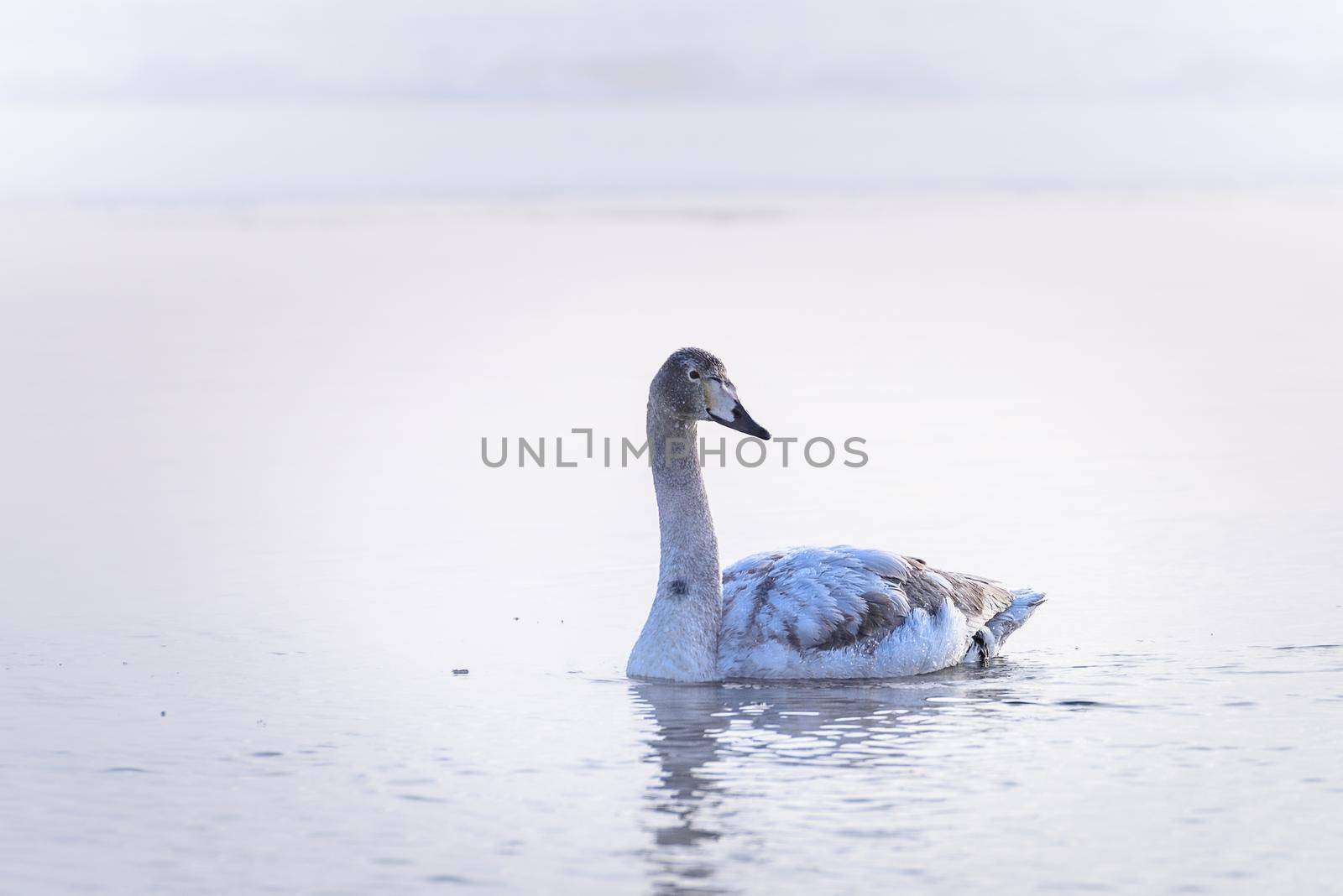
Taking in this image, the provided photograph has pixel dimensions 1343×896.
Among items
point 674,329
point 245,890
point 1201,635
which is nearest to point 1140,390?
point 674,329

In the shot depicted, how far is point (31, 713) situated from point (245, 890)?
3.26 m

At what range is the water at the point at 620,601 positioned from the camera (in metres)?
8.72

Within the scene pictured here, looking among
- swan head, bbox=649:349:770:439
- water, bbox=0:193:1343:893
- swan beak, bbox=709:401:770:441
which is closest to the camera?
water, bbox=0:193:1343:893

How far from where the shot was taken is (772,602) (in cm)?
1223

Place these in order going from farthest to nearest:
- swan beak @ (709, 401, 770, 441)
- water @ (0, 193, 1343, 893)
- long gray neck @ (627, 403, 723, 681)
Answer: swan beak @ (709, 401, 770, 441) < long gray neck @ (627, 403, 723, 681) < water @ (0, 193, 1343, 893)

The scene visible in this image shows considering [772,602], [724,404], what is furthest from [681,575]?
[724,404]

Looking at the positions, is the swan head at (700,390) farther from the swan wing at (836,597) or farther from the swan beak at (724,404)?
the swan wing at (836,597)

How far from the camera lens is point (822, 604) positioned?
1205 centimetres

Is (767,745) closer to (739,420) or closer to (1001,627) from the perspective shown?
(739,420)

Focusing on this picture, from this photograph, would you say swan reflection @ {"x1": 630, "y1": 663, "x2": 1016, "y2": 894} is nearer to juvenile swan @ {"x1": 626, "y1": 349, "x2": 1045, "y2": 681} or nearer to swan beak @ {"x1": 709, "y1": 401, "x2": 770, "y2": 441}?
juvenile swan @ {"x1": 626, "y1": 349, "x2": 1045, "y2": 681}

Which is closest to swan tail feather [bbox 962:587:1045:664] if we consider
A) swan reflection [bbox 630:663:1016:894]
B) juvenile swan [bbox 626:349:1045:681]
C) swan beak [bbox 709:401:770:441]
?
juvenile swan [bbox 626:349:1045:681]

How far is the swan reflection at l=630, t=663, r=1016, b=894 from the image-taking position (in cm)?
875

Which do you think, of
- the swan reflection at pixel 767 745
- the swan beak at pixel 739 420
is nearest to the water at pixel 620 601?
the swan reflection at pixel 767 745

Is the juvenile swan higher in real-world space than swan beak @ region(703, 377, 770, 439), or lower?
lower
